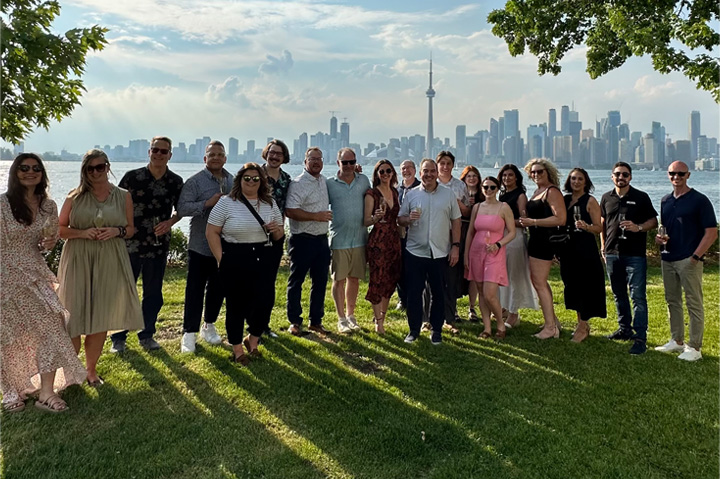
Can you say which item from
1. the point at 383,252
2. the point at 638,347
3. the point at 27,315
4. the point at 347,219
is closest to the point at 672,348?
the point at 638,347

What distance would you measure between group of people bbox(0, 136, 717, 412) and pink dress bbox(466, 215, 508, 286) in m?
0.02

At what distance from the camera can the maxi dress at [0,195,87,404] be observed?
3.80 m

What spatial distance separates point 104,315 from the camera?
431cm

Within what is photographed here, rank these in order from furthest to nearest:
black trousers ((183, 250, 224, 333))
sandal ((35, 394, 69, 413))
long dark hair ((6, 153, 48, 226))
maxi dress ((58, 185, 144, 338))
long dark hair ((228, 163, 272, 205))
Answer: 1. black trousers ((183, 250, 224, 333))
2. long dark hair ((228, 163, 272, 205))
3. maxi dress ((58, 185, 144, 338))
4. sandal ((35, 394, 69, 413))
5. long dark hair ((6, 153, 48, 226))

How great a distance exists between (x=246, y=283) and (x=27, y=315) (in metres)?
1.78

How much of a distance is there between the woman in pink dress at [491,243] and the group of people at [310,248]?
0.06ft

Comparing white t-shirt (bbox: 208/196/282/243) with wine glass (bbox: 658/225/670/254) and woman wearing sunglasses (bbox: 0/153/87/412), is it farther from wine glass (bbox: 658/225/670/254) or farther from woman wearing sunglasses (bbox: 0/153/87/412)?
wine glass (bbox: 658/225/670/254)

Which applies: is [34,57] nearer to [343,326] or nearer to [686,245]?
[343,326]

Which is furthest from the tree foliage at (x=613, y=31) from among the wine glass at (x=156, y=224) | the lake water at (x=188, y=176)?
the wine glass at (x=156, y=224)

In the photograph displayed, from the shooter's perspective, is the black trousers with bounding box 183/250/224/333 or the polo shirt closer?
the black trousers with bounding box 183/250/224/333

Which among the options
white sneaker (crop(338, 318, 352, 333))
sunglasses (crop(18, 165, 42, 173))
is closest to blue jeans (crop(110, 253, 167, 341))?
sunglasses (crop(18, 165, 42, 173))

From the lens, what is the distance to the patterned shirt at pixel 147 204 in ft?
17.1

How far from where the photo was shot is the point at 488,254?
19.5 feet

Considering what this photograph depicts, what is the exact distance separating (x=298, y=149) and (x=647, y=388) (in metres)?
68.5
